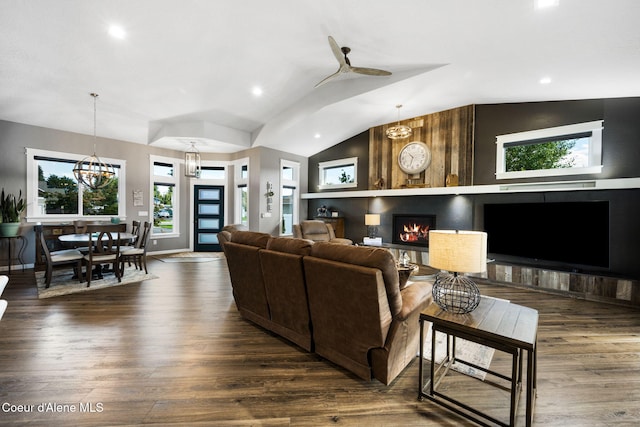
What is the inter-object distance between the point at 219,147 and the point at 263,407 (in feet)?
21.7

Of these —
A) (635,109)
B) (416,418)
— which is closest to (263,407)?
(416,418)

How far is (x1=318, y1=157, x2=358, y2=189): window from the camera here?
7328 mm

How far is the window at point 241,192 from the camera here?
7605 millimetres

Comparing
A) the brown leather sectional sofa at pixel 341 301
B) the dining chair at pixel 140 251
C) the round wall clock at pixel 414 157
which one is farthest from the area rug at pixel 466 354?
the dining chair at pixel 140 251

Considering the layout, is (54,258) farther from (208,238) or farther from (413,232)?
(413,232)

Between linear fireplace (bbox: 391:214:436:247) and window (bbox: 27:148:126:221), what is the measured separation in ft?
22.1

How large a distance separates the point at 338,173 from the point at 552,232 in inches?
193

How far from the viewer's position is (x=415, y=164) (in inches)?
242

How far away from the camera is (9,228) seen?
16.4 feet

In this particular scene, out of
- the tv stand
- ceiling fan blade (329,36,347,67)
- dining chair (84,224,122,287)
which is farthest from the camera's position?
dining chair (84,224,122,287)

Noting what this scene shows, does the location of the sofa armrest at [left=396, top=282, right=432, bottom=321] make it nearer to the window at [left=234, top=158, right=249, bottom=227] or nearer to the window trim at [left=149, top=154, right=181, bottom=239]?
the window at [left=234, top=158, right=249, bottom=227]

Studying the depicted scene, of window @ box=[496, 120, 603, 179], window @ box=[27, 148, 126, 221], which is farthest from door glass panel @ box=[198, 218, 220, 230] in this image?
window @ box=[496, 120, 603, 179]

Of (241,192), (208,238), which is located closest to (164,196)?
(208,238)

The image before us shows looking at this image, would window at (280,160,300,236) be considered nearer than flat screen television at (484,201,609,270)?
No
